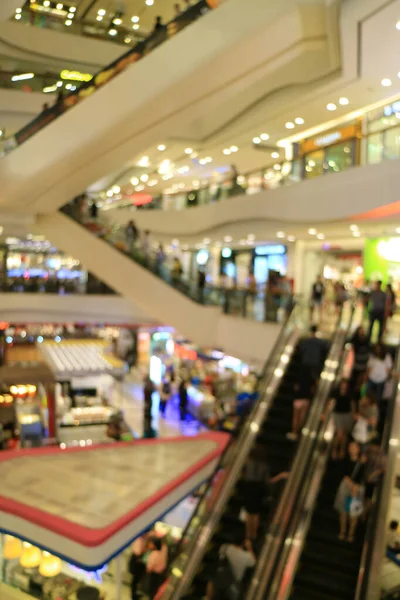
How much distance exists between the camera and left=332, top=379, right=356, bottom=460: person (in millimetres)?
7207

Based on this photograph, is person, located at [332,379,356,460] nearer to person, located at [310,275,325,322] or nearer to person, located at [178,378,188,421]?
person, located at [310,275,325,322]

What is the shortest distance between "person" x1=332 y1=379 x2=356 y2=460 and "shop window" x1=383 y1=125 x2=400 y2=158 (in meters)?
5.23

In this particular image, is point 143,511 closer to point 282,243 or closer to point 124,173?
point 282,243

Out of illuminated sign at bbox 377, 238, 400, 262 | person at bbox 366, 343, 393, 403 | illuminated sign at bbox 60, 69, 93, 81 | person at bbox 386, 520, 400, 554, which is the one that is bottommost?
person at bbox 386, 520, 400, 554

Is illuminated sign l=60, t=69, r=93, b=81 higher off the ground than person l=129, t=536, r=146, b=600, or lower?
higher

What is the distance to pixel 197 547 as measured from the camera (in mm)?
6531

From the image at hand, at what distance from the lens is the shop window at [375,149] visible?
35.9ft

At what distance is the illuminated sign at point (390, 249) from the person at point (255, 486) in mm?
9258

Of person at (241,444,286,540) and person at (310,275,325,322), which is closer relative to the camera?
person at (241,444,286,540)

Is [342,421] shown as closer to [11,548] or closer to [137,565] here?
[137,565]

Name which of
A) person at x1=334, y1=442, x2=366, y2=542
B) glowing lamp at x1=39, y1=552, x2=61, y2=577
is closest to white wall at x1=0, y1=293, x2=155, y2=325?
glowing lamp at x1=39, y1=552, x2=61, y2=577

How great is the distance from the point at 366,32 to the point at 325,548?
783cm

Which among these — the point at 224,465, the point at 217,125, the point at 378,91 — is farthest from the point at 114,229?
the point at 224,465

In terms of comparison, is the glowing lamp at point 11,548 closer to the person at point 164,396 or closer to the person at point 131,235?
the person at point 131,235
